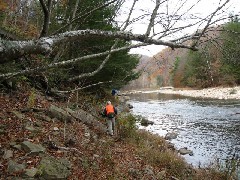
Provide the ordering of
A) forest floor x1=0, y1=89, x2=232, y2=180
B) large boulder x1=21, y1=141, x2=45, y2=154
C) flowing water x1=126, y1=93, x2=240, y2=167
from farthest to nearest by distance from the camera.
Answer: flowing water x1=126, y1=93, x2=240, y2=167, large boulder x1=21, y1=141, x2=45, y2=154, forest floor x1=0, y1=89, x2=232, y2=180

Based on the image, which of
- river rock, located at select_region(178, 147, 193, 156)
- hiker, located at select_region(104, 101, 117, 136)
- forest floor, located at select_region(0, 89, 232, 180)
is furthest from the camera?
river rock, located at select_region(178, 147, 193, 156)

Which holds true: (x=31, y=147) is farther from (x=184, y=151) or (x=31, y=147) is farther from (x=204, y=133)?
(x=204, y=133)

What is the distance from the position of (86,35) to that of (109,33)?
1.03 ft

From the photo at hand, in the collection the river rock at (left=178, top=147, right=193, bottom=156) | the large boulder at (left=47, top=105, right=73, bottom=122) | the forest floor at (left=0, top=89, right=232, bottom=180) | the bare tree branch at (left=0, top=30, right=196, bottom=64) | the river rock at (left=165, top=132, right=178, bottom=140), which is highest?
the bare tree branch at (left=0, top=30, right=196, bottom=64)

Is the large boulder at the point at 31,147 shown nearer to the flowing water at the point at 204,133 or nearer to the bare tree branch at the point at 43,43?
the bare tree branch at the point at 43,43

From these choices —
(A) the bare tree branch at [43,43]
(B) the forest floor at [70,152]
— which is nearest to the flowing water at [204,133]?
(B) the forest floor at [70,152]

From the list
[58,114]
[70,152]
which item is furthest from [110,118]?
[70,152]

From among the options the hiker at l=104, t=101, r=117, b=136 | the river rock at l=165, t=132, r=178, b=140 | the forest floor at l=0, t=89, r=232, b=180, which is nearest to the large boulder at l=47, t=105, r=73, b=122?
the forest floor at l=0, t=89, r=232, b=180

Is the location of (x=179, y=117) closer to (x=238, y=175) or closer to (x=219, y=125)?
(x=219, y=125)

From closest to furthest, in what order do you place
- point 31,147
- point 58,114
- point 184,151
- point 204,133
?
point 31,147 < point 58,114 < point 184,151 < point 204,133

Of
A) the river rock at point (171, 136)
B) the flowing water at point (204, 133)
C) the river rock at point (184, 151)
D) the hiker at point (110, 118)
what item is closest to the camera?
the hiker at point (110, 118)

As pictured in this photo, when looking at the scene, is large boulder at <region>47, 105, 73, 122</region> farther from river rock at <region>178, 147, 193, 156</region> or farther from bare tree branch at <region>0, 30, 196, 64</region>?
bare tree branch at <region>0, 30, 196, 64</region>

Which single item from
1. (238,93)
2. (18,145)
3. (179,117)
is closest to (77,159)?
(18,145)

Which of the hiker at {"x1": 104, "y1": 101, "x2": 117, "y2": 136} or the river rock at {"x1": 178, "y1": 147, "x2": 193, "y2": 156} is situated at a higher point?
the hiker at {"x1": 104, "y1": 101, "x2": 117, "y2": 136}
